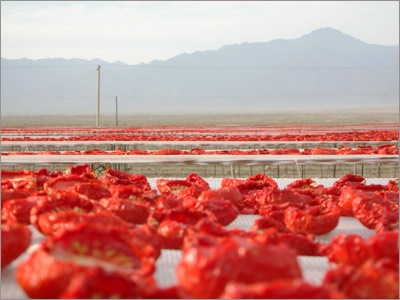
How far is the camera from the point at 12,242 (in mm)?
2133

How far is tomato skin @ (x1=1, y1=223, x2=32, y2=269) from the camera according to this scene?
212cm

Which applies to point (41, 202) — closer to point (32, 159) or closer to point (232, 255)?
point (232, 255)

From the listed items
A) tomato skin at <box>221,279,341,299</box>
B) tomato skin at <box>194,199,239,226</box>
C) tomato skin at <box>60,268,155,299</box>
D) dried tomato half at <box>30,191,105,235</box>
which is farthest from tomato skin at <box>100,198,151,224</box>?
tomato skin at <box>221,279,341,299</box>

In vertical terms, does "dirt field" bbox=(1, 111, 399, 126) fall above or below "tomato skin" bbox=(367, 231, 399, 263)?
below

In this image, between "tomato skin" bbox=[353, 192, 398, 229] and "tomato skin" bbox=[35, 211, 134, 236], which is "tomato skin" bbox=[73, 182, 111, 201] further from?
"tomato skin" bbox=[353, 192, 398, 229]

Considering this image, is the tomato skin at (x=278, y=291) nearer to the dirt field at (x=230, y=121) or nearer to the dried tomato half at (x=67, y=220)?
Answer: the dried tomato half at (x=67, y=220)

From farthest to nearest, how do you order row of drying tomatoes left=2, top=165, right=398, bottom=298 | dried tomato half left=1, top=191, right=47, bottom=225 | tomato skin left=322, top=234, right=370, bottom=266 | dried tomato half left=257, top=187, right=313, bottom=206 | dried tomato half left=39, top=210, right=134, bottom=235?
dried tomato half left=257, top=187, right=313, bottom=206
dried tomato half left=1, top=191, right=47, bottom=225
dried tomato half left=39, top=210, right=134, bottom=235
tomato skin left=322, top=234, right=370, bottom=266
row of drying tomatoes left=2, top=165, right=398, bottom=298

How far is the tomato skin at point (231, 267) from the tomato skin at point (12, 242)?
0.77 meters

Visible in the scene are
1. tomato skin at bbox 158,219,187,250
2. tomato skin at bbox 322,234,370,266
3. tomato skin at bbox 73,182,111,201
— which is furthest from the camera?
tomato skin at bbox 73,182,111,201

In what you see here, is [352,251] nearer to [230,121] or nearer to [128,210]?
[128,210]

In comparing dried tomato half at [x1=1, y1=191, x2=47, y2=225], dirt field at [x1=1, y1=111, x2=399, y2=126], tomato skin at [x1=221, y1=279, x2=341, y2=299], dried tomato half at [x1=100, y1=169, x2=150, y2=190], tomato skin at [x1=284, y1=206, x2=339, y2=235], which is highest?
tomato skin at [x1=221, y1=279, x2=341, y2=299]

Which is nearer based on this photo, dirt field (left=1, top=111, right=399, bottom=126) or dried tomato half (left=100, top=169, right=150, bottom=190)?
dried tomato half (left=100, top=169, right=150, bottom=190)

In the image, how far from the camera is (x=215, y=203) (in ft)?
9.71

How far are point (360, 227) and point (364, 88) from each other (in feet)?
653
